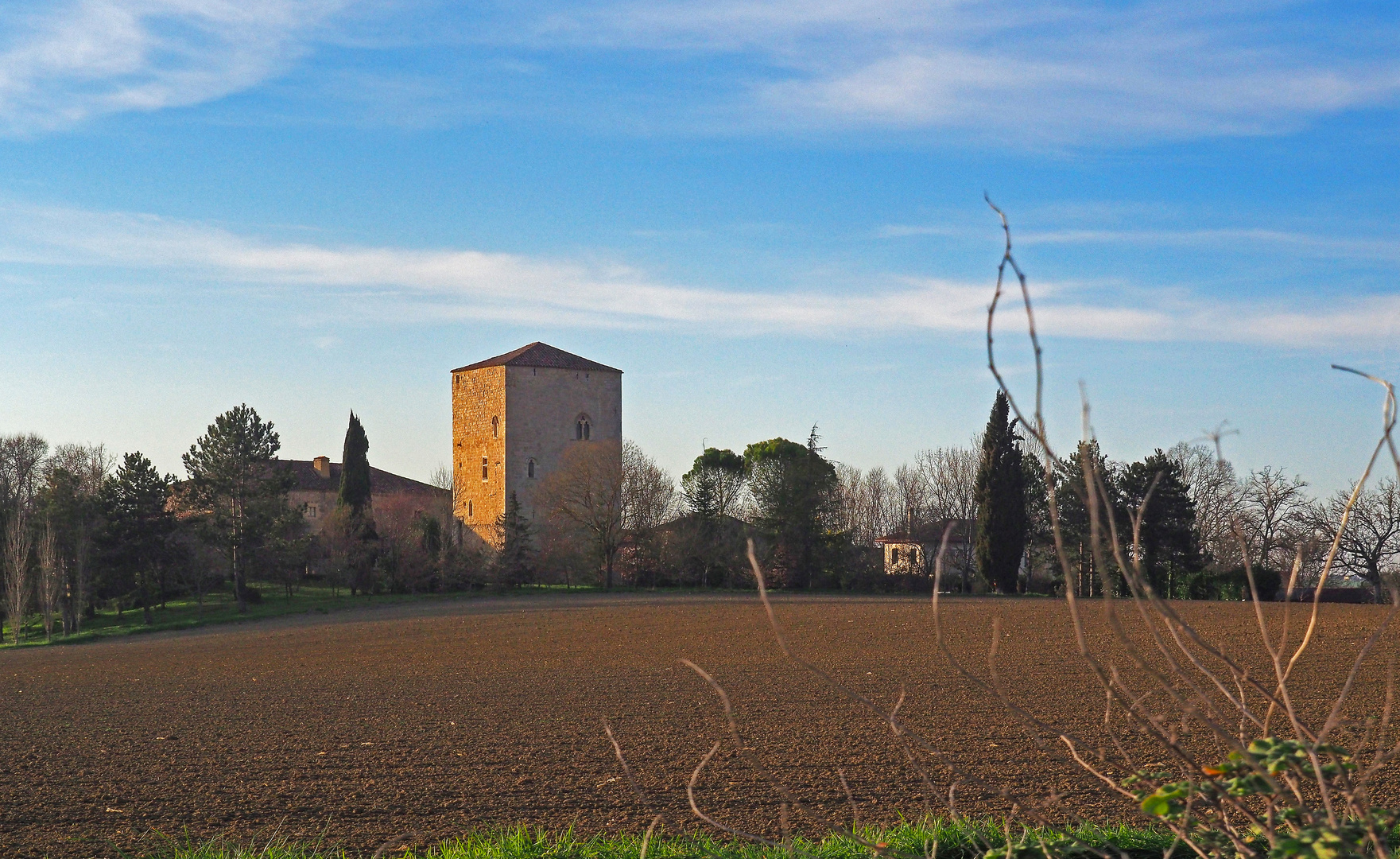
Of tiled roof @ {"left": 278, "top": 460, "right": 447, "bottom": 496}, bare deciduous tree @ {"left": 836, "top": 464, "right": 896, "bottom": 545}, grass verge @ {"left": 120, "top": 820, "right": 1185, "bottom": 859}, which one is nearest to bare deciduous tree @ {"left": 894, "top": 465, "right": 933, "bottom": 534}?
bare deciduous tree @ {"left": 836, "top": 464, "right": 896, "bottom": 545}

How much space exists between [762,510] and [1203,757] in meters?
41.1

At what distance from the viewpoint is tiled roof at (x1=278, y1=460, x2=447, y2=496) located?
75.2m

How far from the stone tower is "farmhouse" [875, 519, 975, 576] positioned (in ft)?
49.6

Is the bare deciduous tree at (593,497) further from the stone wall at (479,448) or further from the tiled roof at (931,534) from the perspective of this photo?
the tiled roof at (931,534)

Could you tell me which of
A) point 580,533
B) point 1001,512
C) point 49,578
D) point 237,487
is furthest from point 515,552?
point 1001,512

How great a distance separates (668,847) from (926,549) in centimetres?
4974

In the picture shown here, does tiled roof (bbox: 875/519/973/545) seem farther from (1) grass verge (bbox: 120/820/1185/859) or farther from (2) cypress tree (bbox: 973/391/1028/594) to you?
(1) grass verge (bbox: 120/820/1185/859)

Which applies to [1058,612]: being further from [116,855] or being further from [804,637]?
[116,855]

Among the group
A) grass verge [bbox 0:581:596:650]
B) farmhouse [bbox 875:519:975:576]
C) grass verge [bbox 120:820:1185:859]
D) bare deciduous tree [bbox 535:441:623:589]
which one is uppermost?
bare deciduous tree [bbox 535:441:623:589]

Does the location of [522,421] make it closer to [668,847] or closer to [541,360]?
[541,360]

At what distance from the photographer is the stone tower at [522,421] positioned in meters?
59.1

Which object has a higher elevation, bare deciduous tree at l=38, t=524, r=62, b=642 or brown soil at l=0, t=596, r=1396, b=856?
bare deciduous tree at l=38, t=524, r=62, b=642

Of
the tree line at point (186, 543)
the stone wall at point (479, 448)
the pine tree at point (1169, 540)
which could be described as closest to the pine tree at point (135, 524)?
the tree line at point (186, 543)

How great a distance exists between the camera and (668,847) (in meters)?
6.11
